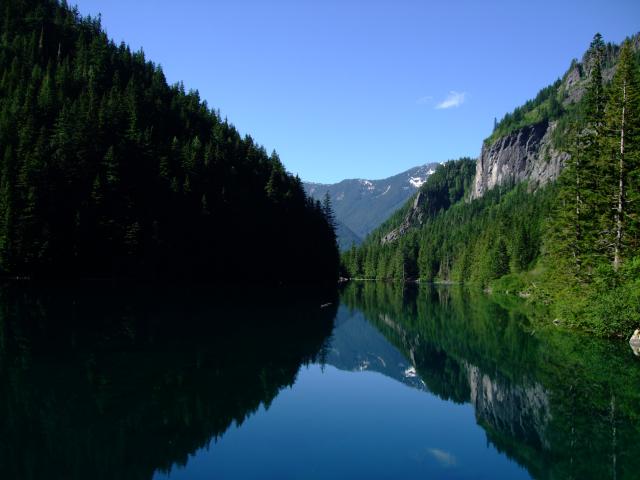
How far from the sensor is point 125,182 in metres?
80.2

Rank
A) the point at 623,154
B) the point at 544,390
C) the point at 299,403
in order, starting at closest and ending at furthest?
the point at 299,403, the point at 544,390, the point at 623,154

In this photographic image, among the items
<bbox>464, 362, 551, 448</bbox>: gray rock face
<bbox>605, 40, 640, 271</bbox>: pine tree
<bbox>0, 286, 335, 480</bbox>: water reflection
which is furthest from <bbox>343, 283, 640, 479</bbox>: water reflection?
<bbox>605, 40, 640, 271</bbox>: pine tree

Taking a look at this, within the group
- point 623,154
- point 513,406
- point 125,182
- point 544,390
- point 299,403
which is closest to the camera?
point 513,406

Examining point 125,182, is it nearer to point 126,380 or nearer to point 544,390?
point 126,380

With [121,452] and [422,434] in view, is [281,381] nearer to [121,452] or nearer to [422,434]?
[422,434]

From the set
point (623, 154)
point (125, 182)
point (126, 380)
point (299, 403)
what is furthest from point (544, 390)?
point (125, 182)

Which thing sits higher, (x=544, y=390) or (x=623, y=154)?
(x=623, y=154)

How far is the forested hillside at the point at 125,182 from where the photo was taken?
236ft

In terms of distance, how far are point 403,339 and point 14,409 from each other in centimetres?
2967

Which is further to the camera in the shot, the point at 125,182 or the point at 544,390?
the point at 125,182

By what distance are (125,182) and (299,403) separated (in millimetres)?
68317

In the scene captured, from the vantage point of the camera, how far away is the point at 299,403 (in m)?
20.7

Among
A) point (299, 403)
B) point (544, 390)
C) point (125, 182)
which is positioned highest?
point (125, 182)

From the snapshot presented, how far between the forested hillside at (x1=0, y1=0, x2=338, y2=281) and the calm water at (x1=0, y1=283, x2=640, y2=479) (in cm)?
3705
